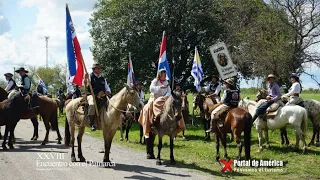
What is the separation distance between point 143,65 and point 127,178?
A: 54.1ft

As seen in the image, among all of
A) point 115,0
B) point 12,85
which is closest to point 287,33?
point 115,0

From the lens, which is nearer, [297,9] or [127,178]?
[127,178]

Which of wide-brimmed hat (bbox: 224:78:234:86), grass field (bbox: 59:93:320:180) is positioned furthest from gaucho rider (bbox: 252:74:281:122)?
wide-brimmed hat (bbox: 224:78:234:86)

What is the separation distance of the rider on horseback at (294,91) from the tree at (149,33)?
11842 millimetres

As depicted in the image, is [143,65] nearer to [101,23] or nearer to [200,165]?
[101,23]

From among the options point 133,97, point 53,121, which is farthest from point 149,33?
point 133,97

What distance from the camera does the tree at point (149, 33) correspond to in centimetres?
2508

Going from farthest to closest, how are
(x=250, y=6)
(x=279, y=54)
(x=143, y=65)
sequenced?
(x=250, y=6) < (x=143, y=65) < (x=279, y=54)

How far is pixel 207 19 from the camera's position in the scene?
1021 inches

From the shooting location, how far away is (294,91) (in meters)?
14.6

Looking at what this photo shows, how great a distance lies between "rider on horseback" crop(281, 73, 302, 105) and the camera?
14469mm

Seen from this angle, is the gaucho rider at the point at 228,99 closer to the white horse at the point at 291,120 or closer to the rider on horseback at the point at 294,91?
the white horse at the point at 291,120

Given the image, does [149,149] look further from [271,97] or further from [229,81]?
[271,97]

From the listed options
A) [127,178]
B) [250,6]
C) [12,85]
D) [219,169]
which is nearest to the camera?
[127,178]
